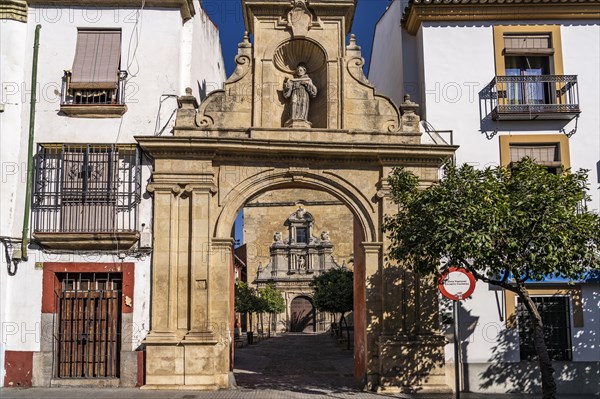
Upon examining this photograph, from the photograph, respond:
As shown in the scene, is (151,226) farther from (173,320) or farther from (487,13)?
(487,13)

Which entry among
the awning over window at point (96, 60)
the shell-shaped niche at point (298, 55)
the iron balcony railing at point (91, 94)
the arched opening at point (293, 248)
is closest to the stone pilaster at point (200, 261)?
the iron balcony railing at point (91, 94)

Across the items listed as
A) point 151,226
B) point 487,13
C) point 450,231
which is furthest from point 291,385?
point 487,13

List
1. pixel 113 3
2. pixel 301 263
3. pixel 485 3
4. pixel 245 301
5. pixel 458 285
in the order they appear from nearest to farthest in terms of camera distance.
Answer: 1. pixel 458 285
2. pixel 113 3
3. pixel 485 3
4. pixel 245 301
5. pixel 301 263

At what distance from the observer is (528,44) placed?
49.2 ft

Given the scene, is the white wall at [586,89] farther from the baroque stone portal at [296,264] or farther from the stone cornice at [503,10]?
the baroque stone portal at [296,264]

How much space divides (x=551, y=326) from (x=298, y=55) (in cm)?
806

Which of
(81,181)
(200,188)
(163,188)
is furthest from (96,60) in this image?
(200,188)

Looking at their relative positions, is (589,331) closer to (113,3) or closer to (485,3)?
(485,3)

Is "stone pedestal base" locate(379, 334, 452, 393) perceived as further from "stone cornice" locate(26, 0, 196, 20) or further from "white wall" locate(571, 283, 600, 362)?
"stone cornice" locate(26, 0, 196, 20)

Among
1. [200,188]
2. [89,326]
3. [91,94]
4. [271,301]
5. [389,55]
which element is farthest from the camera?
[271,301]

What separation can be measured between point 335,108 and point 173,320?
5626 millimetres

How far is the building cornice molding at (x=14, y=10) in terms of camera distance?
46.7 ft

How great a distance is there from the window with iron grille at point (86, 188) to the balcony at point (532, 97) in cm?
781

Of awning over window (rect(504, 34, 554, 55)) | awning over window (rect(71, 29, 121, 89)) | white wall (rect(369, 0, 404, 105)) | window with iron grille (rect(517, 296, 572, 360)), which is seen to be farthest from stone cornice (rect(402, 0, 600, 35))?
awning over window (rect(71, 29, 121, 89))
